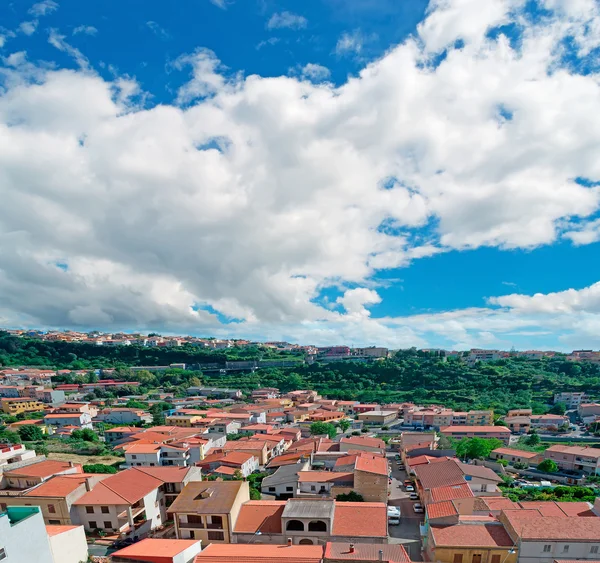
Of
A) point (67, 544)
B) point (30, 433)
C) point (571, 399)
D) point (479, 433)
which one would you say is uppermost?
point (67, 544)

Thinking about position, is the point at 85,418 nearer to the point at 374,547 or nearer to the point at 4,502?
the point at 4,502

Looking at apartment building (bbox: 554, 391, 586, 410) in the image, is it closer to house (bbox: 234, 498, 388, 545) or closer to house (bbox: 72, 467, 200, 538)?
house (bbox: 234, 498, 388, 545)

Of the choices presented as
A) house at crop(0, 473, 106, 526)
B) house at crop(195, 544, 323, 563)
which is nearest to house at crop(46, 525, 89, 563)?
house at crop(0, 473, 106, 526)

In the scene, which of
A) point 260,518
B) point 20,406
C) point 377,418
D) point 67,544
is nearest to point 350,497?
point 260,518

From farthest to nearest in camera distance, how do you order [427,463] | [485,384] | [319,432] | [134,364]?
[134,364], [485,384], [319,432], [427,463]

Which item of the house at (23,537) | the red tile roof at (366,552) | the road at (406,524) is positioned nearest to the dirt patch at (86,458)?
the road at (406,524)

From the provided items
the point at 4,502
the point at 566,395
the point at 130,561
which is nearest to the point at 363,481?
the point at 130,561

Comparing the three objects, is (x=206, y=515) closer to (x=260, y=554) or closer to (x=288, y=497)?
(x=260, y=554)
